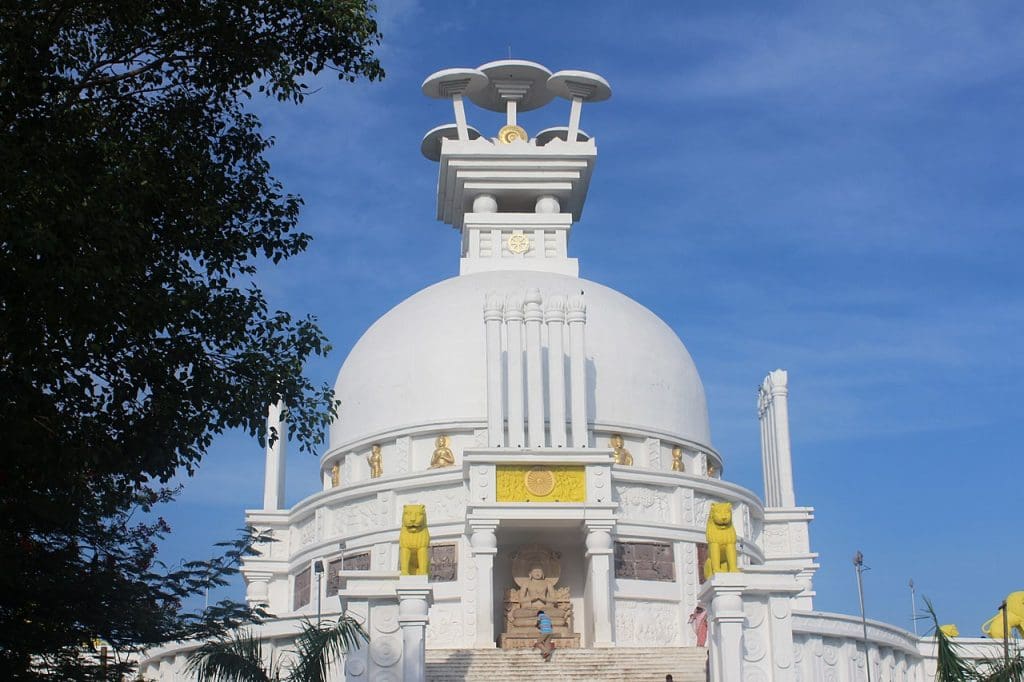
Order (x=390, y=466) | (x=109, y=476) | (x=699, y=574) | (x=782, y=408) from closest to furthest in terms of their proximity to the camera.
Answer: (x=109, y=476) < (x=699, y=574) < (x=390, y=466) < (x=782, y=408)

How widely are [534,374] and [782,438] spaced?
35.8 feet

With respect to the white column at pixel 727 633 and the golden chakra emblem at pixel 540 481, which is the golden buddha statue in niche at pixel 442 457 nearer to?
the golden chakra emblem at pixel 540 481

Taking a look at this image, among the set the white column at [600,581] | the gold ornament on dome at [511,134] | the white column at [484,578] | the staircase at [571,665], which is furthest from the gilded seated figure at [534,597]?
the gold ornament on dome at [511,134]

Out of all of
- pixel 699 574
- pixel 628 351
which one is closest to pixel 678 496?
pixel 699 574

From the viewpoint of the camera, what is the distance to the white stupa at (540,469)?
3141 centimetres

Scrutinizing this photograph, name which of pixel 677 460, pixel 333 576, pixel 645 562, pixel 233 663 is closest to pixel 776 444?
pixel 677 460

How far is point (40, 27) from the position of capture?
575 inches

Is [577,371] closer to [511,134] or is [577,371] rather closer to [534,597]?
[534,597]

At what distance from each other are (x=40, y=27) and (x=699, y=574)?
2484cm

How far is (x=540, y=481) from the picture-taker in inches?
1292

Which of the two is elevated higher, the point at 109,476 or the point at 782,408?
the point at 782,408

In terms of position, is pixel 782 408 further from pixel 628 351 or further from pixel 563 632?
pixel 563 632

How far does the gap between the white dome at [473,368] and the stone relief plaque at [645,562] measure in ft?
14.2

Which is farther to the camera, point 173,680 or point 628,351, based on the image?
point 628,351
